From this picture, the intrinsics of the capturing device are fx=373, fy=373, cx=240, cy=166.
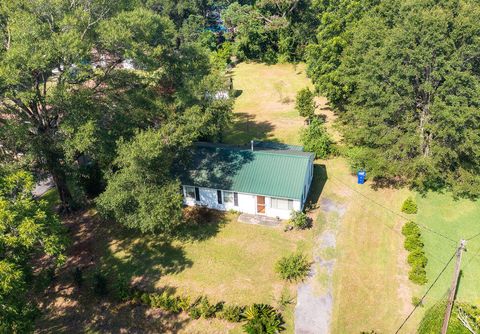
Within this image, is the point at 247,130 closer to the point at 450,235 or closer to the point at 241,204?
the point at 241,204

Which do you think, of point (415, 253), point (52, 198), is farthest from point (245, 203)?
point (52, 198)

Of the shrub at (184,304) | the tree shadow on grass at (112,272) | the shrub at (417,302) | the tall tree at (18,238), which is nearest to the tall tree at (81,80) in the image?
the tree shadow on grass at (112,272)

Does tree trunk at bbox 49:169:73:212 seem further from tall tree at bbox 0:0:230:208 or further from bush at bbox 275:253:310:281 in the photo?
bush at bbox 275:253:310:281

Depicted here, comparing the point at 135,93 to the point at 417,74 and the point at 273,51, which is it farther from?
the point at 273,51

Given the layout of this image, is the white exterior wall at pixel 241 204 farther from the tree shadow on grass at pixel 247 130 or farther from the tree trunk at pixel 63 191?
the tree shadow on grass at pixel 247 130

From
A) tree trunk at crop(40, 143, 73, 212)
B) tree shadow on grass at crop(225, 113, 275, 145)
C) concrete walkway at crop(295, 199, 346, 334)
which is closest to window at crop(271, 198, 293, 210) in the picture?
concrete walkway at crop(295, 199, 346, 334)
